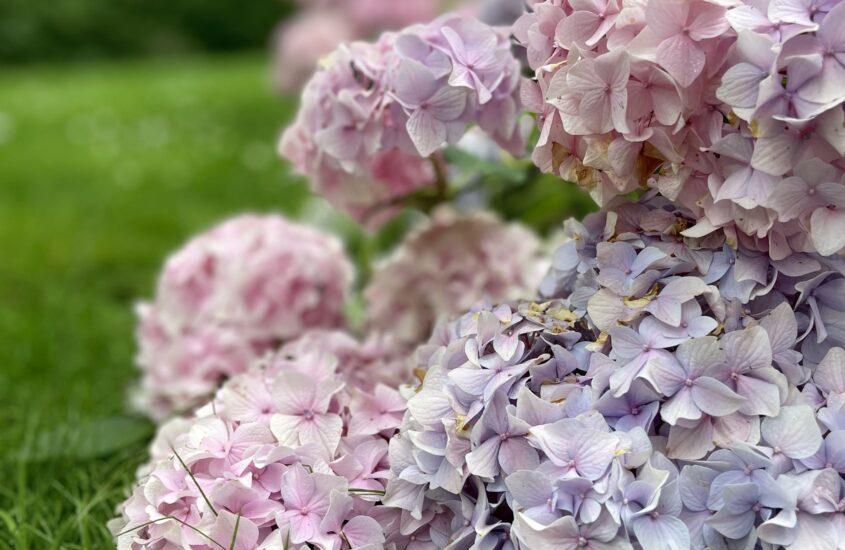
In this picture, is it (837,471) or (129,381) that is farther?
(129,381)

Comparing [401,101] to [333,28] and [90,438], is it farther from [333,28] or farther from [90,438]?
[333,28]

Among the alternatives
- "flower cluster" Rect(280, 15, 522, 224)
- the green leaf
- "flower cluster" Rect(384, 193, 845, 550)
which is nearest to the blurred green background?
the green leaf

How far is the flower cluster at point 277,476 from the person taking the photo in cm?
75

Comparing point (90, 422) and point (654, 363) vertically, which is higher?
point (654, 363)

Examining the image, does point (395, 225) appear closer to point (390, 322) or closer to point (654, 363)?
point (390, 322)

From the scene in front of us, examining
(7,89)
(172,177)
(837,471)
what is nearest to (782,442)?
(837,471)

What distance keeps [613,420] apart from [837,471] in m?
0.16

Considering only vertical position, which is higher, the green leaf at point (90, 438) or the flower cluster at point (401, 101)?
the flower cluster at point (401, 101)

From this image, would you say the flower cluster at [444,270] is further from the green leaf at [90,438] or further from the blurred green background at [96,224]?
the green leaf at [90,438]

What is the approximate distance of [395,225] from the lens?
211 cm

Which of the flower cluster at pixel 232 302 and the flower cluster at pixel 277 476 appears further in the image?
the flower cluster at pixel 232 302

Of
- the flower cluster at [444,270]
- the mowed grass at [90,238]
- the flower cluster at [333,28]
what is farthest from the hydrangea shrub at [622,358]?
the flower cluster at [333,28]

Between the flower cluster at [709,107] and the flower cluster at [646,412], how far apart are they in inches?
2.1

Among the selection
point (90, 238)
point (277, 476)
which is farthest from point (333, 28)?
point (277, 476)
